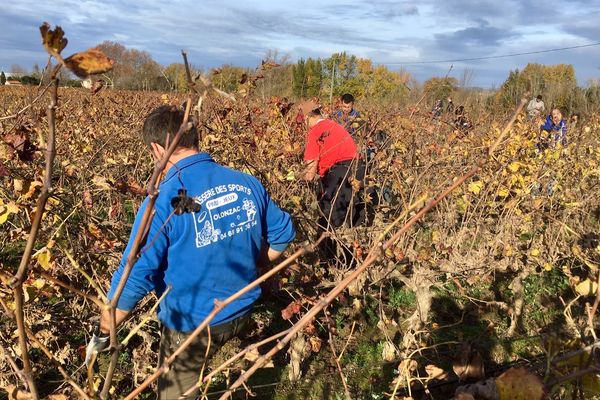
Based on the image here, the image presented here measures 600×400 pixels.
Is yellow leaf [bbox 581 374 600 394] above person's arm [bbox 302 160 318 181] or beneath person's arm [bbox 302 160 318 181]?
beneath

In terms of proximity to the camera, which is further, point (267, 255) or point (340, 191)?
point (340, 191)

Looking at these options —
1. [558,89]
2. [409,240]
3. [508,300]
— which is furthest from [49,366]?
[558,89]

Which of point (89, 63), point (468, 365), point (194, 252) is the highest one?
point (89, 63)

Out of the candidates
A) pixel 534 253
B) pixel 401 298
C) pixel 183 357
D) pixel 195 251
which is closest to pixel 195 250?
pixel 195 251

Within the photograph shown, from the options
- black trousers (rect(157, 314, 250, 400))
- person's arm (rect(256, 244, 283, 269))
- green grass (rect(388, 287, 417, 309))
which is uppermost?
person's arm (rect(256, 244, 283, 269))

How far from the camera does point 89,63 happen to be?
73 cm

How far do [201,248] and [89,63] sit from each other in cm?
134

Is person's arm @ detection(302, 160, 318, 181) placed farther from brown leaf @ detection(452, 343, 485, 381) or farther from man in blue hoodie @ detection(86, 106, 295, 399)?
brown leaf @ detection(452, 343, 485, 381)

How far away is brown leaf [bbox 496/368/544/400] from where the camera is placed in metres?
0.81

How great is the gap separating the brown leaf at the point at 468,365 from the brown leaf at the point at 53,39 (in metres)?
1.64

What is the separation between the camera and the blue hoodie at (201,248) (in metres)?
1.94

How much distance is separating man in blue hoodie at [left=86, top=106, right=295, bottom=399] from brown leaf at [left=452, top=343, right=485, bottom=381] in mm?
901

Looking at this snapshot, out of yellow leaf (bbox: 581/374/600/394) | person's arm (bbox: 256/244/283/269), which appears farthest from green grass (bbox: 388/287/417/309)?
yellow leaf (bbox: 581/374/600/394)

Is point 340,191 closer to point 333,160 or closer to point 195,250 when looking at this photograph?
point 333,160
